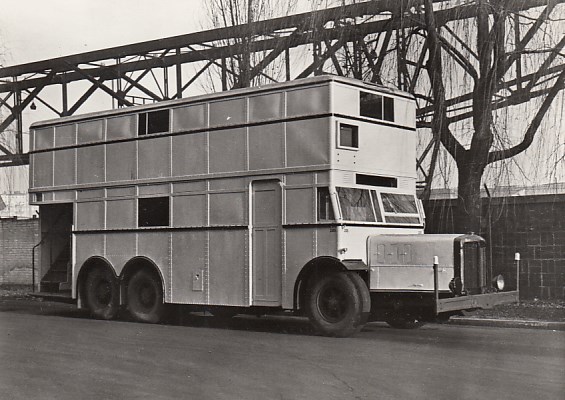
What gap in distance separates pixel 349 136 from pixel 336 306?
2.86 m

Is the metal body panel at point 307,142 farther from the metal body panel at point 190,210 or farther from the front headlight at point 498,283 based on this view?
the front headlight at point 498,283

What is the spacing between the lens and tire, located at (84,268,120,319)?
671 inches

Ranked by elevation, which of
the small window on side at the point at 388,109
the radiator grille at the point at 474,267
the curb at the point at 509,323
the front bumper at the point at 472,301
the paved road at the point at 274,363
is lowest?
the paved road at the point at 274,363

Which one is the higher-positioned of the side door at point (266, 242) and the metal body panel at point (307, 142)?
the metal body panel at point (307, 142)

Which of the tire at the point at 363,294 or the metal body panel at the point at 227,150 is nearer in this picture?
the tire at the point at 363,294

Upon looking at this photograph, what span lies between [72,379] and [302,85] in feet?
21.7

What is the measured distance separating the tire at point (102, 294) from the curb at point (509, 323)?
664 centimetres

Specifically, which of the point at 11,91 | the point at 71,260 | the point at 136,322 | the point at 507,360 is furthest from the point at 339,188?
the point at 11,91

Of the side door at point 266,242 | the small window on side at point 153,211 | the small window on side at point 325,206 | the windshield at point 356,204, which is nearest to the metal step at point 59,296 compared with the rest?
the small window on side at point 153,211

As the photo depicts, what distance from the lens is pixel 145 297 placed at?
16.7 m

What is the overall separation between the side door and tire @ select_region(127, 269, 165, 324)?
2468 millimetres

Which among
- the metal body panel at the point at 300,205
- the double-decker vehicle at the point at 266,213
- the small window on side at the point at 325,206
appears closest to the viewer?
the double-decker vehicle at the point at 266,213

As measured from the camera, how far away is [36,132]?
1916cm

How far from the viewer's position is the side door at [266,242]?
1448 cm
